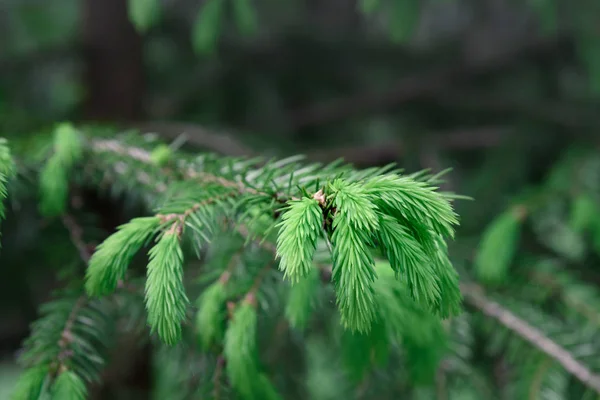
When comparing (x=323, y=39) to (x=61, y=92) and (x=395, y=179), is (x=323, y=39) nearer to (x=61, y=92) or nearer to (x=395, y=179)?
(x=61, y=92)

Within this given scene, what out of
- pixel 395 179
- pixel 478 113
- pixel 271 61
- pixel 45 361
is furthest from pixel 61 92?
pixel 395 179

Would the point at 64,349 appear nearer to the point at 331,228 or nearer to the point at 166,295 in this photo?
the point at 166,295

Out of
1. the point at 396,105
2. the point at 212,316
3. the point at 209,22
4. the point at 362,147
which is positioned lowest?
the point at 212,316

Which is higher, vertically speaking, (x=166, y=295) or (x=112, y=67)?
(x=112, y=67)

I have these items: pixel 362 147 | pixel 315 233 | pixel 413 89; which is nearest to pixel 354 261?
pixel 315 233

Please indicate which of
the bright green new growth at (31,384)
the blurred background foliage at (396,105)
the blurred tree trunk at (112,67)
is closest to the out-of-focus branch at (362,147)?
the blurred background foliage at (396,105)

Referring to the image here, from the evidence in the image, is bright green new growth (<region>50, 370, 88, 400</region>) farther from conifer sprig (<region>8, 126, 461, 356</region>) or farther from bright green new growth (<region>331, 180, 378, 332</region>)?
bright green new growth (<region>331, 180, 378, 332</region>)

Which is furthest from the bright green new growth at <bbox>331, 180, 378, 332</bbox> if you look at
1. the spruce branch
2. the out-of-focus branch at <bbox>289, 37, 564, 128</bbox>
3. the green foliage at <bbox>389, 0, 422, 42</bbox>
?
the out-of-focus branch at <bbox>289, 37, 564, 128</bbox>
